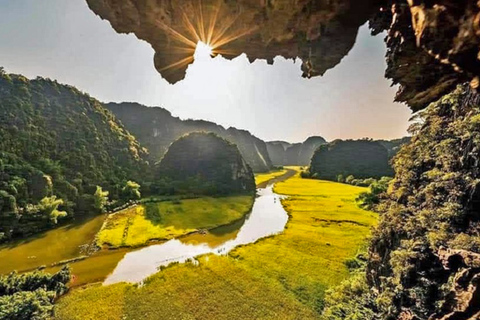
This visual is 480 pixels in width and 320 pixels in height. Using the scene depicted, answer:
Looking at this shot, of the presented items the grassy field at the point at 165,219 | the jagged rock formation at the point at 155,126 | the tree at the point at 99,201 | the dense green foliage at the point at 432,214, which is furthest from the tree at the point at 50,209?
the jagged rock formation at the point at 155,126

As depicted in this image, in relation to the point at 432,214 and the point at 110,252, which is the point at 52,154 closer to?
the point at 110,252

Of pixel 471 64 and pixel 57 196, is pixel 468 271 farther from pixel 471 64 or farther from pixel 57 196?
pixel 57 196

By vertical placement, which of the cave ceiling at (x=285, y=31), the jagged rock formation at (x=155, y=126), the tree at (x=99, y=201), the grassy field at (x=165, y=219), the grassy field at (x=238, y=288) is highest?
the jagged rock formation at (x=155, y=126)

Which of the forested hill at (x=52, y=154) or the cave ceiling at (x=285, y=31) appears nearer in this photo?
the cave ceiling at (x=285, y=31)

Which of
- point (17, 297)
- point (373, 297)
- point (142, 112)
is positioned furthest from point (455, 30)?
point (142, 112)

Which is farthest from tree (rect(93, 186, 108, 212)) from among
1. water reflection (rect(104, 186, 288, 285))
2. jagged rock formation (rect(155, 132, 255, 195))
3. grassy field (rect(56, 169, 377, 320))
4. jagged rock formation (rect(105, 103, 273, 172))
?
jagged rock formation (rect(105, 103, 273, 172))

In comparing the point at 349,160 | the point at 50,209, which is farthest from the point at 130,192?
the point at 349,160

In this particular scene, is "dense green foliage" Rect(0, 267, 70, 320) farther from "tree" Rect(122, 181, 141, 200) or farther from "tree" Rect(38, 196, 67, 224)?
"tree" Rect(122, 181, 141, 200)

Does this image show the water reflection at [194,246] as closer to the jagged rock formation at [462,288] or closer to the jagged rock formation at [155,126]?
the jagged rock formation at [462,288]
